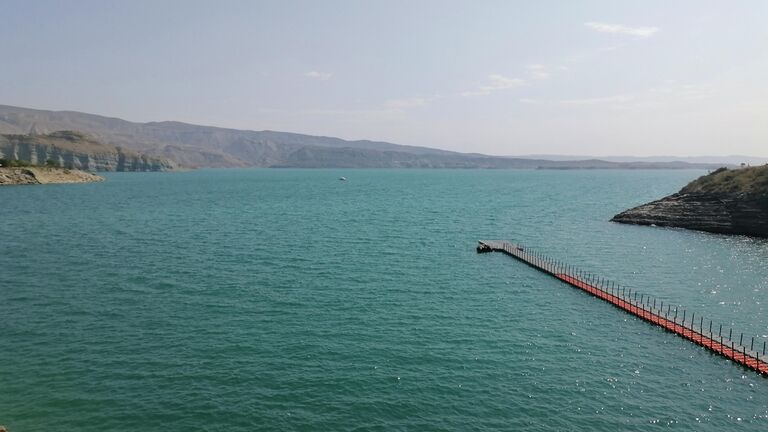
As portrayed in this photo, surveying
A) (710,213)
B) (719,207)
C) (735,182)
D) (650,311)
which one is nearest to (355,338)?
(650,311)

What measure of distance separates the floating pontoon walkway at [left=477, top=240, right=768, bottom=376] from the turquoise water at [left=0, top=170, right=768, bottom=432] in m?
1.32

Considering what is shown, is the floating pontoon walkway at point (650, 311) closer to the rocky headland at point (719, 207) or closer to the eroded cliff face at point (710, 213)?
the eroded cliff face at point (710, 213)

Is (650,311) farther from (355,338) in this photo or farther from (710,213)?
(710,213)

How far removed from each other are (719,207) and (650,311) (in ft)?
228

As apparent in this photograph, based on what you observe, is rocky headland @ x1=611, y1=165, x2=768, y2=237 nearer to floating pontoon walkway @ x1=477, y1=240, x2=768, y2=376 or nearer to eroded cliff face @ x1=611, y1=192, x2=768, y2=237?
eroded cliff face @ x1=611, y1=192, x2=768, y2=237

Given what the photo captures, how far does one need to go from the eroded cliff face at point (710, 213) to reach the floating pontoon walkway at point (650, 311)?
149 feet

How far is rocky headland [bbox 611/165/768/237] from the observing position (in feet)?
330

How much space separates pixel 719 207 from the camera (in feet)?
353

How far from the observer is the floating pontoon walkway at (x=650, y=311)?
41688 mm

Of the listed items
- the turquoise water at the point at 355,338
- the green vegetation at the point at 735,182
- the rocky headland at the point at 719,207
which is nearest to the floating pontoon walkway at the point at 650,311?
the turquoise water at the point at 355,338

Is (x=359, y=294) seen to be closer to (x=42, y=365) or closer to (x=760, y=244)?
(x=42, y=365)

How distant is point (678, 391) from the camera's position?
117 ft

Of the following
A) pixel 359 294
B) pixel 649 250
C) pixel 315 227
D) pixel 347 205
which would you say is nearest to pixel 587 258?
pixel 649 250

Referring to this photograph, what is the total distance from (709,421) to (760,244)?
73.3 metres
